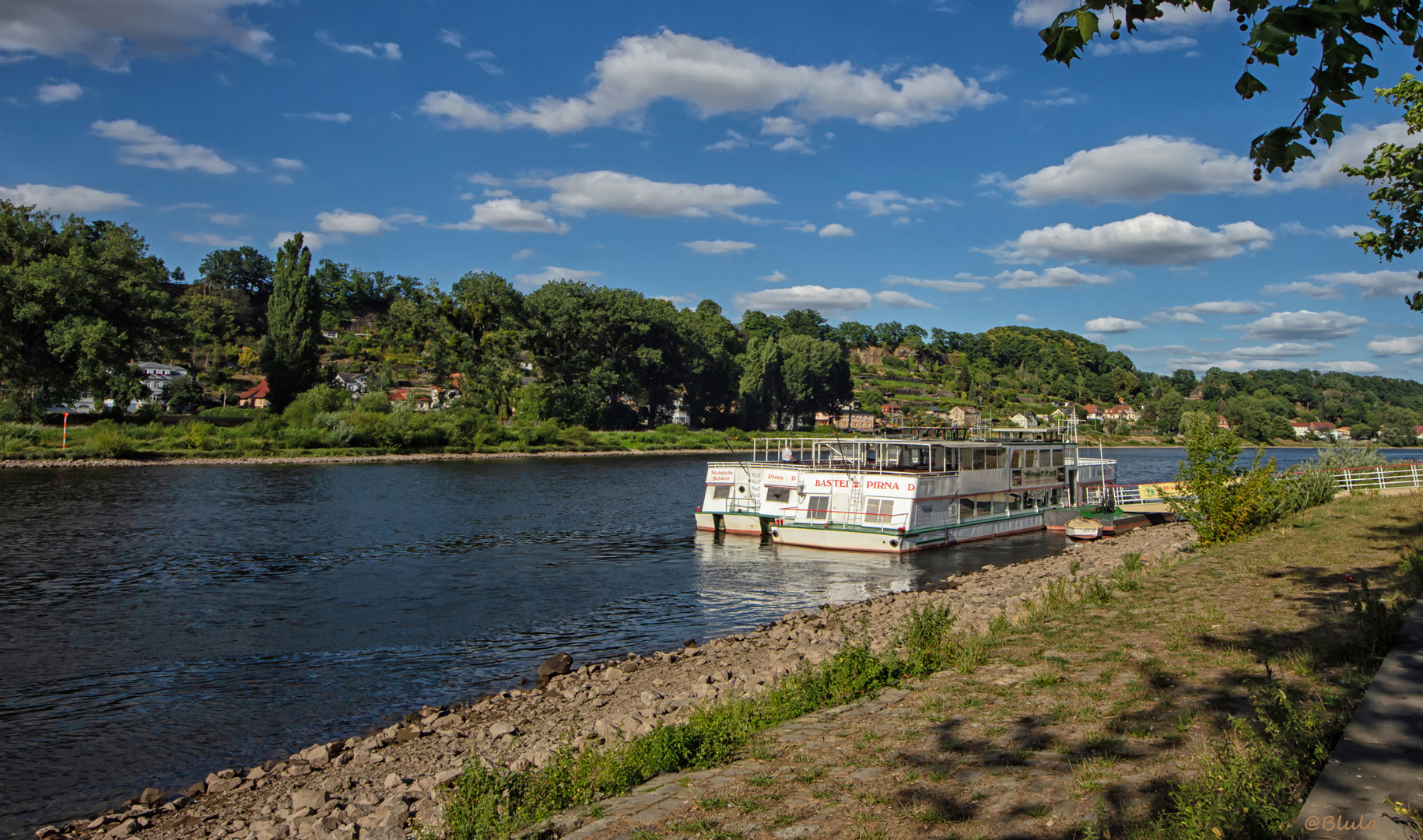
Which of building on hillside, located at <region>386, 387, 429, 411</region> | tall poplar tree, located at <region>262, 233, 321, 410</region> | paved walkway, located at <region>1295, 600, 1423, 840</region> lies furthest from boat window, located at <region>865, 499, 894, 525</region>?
building on hillside, located at <region>386, 387, 429, 411</region>

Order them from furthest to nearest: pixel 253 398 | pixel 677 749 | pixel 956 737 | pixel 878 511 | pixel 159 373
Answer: pixel 159 373 → pixel 253 398 → pixel 878 511 → pixel 677 749 → pixel 956 737

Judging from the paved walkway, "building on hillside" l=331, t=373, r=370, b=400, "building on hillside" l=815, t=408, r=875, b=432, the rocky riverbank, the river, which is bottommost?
the river

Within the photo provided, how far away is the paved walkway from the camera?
4.63 metres

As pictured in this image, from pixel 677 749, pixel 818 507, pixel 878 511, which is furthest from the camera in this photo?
pixel 818 507

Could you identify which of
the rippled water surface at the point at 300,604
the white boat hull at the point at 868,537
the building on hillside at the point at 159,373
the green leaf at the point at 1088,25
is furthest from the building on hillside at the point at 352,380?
the green leaf at the point at 1088,25

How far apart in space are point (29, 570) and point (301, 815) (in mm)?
26842

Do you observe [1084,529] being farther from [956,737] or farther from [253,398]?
[253,398]

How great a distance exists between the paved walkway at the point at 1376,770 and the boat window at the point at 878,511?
28.1m

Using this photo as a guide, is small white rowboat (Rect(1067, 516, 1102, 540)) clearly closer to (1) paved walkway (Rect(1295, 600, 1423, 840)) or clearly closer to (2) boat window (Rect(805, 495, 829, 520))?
(2) boat window (Rect(805, 495, 829, 520))

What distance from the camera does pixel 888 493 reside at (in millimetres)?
35500

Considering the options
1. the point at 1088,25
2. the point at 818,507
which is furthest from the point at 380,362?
the point at 1088,25

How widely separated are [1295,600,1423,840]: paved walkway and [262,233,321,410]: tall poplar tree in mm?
96442

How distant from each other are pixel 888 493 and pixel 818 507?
10.8 ft

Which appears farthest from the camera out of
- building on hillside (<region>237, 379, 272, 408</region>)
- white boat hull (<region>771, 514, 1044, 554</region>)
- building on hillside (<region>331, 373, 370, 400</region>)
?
building on hillside (<region>331, 373, 370, 400</region>)
